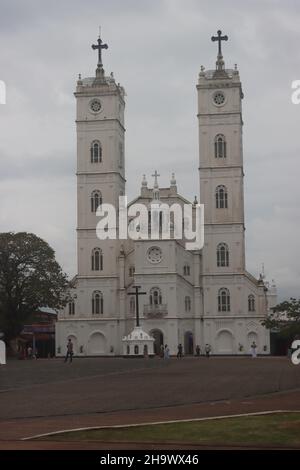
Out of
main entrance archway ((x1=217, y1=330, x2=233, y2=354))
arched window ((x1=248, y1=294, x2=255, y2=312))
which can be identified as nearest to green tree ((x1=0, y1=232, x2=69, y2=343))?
main entrance archway ((x1=217, y1=330, x2=233, y2=354))

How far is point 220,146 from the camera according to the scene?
3519 inches

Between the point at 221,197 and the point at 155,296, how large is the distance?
12.7 metres

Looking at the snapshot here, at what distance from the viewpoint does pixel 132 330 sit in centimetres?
8662

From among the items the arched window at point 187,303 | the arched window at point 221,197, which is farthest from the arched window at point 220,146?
the arched window at point 187,303

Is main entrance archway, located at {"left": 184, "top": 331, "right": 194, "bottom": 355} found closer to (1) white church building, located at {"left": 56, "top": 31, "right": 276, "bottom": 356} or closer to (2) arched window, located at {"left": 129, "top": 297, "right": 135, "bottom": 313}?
(1) white church building, located at {"left": 56, "top": 31, "right": 276, "bottom": 356}

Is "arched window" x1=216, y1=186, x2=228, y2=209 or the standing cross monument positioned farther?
"arched window" x1=216, y1=186, x2=228, y2=209

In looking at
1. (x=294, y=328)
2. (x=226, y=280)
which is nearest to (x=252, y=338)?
(x=226, y=280)

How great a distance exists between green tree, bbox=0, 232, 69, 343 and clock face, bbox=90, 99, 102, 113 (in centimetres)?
2287

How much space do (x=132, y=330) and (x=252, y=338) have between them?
12537 mm

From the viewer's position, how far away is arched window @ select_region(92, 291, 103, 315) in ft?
292

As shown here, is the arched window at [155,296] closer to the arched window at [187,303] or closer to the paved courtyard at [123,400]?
the arched window at [187,303]

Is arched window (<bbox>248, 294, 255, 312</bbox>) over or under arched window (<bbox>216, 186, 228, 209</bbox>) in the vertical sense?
under

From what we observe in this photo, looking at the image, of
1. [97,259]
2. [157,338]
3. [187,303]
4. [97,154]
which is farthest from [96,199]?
[157,338]
